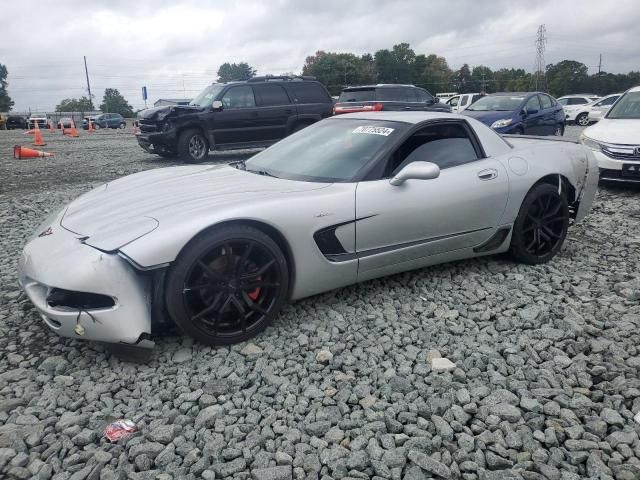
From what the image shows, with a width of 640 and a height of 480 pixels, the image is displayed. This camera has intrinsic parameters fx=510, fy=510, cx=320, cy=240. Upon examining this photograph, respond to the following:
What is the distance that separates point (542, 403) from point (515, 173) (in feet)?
6.71

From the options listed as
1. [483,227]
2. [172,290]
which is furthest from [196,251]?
[483,227]

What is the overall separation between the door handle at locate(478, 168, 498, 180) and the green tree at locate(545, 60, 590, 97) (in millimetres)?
71606

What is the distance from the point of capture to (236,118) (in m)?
10.9

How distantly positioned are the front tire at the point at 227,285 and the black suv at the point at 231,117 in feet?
27.5

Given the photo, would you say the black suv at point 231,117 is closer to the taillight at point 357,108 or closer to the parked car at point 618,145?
the taillight at point 357,108

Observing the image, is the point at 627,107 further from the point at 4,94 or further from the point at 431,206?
the point at 4,94

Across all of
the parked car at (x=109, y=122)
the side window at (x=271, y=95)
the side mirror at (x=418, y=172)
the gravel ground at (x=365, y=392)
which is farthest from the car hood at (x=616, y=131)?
the parked car at (x=109, y=122)

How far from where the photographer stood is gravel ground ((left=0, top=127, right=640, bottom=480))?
2041 mm

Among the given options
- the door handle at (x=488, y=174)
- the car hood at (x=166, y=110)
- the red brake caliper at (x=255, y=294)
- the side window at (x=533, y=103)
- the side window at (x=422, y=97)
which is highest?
the side window at (x=422, y=97)

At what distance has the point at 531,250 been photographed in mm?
4117

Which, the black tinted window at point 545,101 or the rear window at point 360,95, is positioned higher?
the rear window at point 360,95

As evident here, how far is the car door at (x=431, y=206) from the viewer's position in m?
3.25

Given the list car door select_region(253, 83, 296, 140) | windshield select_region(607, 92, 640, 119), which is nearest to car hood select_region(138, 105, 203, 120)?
car door select_region(253, 83, 296, 140)

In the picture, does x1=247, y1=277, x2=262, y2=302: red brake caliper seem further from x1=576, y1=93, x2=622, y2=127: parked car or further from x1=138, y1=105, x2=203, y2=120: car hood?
x1=576, y1=93, x2=622, y2=127: parked car
